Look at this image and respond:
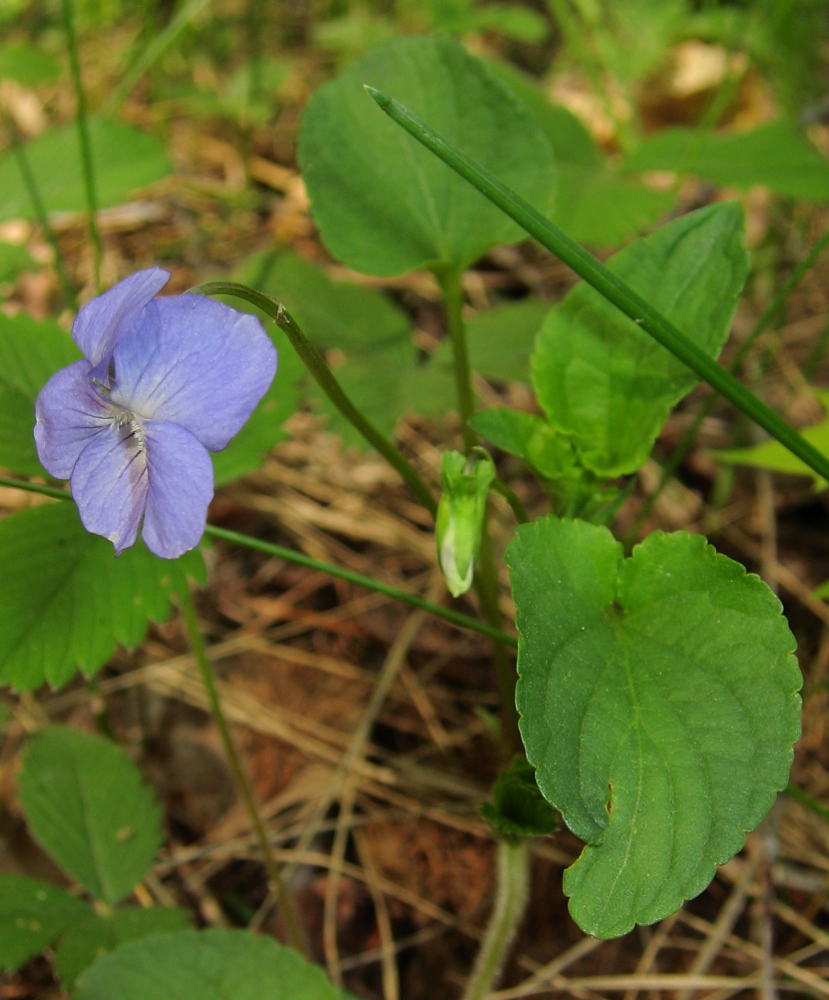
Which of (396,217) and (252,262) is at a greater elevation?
(396,217)

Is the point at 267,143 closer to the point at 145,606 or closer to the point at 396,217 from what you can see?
the point at 396,217

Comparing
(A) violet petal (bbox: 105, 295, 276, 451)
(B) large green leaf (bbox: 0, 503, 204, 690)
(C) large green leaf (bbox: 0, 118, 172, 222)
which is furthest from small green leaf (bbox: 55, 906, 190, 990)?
(C) large green leaf (bbox: 0, 118, 172, 222)

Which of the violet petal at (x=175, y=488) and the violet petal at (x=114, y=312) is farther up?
the violet petal at (x=114, y=312)

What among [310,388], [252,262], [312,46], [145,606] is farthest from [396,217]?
[312,46]

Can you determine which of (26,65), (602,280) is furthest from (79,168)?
(602,280)

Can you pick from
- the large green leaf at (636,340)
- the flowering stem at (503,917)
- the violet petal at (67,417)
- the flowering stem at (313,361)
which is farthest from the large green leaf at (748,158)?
the violet petal at (67,417)

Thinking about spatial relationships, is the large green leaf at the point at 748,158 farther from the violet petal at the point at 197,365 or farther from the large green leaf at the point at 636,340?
the violet petal at the point at 197,365

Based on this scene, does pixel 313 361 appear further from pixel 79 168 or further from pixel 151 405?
pixel 79 168

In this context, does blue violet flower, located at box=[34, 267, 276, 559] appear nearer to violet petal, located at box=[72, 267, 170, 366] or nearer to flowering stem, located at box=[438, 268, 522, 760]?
violet petal, located at box=[72, 267, 170, 366]
